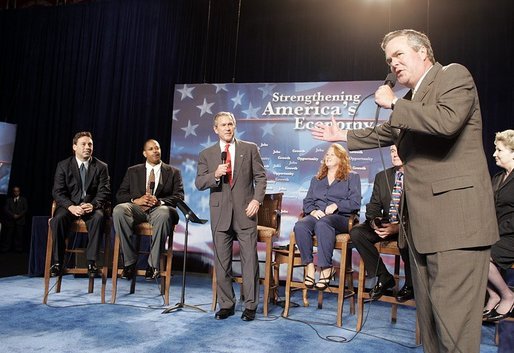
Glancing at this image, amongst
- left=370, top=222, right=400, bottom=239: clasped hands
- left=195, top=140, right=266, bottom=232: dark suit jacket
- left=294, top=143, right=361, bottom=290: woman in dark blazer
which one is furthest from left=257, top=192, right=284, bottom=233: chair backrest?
left=370, top=222, right=400, bottom=239: clasped hands

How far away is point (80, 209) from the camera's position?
415cm

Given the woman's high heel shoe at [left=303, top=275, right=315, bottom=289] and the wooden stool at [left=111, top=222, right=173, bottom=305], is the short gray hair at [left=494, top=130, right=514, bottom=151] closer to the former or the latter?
the woman's high heel shoe at [left=303, top=275, right=315, bottom=289]

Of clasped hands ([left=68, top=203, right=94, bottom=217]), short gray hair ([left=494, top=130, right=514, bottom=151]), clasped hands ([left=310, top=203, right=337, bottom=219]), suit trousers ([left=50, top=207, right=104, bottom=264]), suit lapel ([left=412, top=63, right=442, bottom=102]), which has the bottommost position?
suit trousers ([left=50, top=207, right=104, bottom=264])

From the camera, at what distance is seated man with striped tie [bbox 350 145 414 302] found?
3380 millimetres

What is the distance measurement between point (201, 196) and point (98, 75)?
3.00m

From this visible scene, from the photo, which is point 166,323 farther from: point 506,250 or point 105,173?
point 506,250

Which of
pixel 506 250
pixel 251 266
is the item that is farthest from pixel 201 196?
pixel 506 250

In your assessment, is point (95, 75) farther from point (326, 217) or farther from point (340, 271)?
point (340, 271)

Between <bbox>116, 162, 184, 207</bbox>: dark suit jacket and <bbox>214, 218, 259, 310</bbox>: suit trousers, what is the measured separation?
983 millimetres

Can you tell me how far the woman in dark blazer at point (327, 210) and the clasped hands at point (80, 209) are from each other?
175 centimetres

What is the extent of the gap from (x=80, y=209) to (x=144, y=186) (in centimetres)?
62

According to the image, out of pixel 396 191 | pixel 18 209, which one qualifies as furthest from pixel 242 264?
pixel 18 209

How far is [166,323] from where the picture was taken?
3305 mm

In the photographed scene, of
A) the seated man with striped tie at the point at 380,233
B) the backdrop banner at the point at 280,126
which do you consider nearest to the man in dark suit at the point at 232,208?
the seated man with striped tie at the point at 380,233
